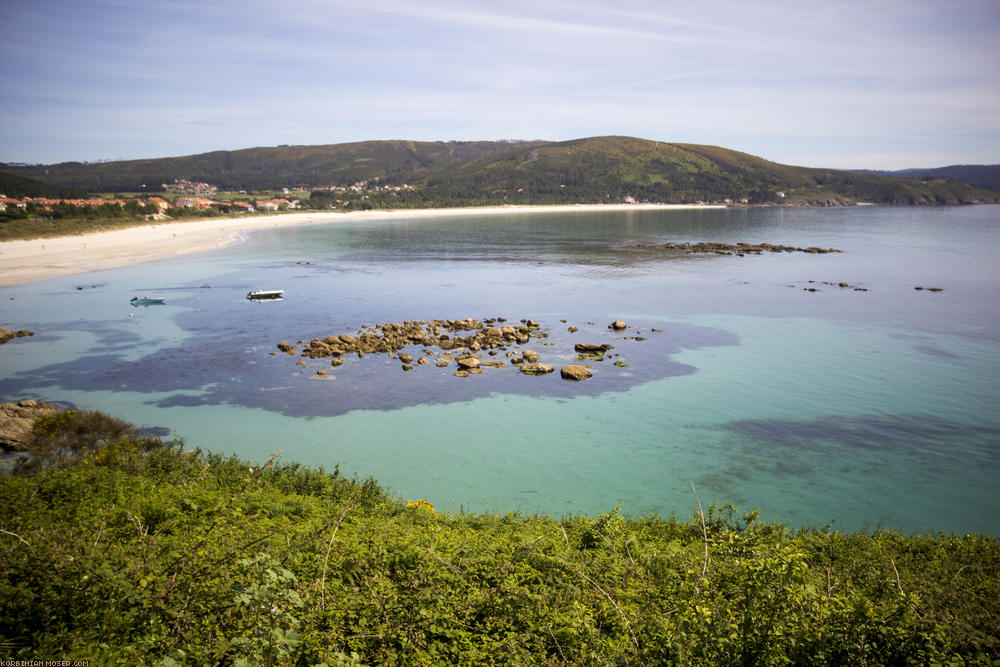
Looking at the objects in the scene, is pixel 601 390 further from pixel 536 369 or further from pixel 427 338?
pixel 427 338

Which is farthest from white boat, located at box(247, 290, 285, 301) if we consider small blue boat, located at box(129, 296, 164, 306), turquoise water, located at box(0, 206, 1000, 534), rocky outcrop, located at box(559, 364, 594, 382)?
rocky outcrop, located at box(559, 364, 594, 382)

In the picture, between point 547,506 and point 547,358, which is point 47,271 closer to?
point 547,358

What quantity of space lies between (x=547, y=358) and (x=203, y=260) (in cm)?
5649

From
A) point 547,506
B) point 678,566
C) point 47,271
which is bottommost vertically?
point 547,506

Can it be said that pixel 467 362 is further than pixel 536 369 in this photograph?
Yes

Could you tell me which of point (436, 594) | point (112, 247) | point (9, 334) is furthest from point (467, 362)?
point (112, 247)

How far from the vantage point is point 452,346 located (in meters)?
31.0

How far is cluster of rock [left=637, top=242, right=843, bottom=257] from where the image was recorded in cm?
7588

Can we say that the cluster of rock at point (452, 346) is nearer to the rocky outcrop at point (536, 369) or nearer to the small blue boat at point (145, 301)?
the rocky outcrop at point (536, 369)

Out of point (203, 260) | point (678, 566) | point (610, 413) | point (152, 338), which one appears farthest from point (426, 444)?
point (203, 260)

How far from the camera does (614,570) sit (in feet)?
28.4

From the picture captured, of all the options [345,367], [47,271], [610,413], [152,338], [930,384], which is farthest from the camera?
[47,271]

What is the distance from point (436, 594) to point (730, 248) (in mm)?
82668

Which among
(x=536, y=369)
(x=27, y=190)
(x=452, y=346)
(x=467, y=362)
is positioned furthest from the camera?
(x=27, y=190)
